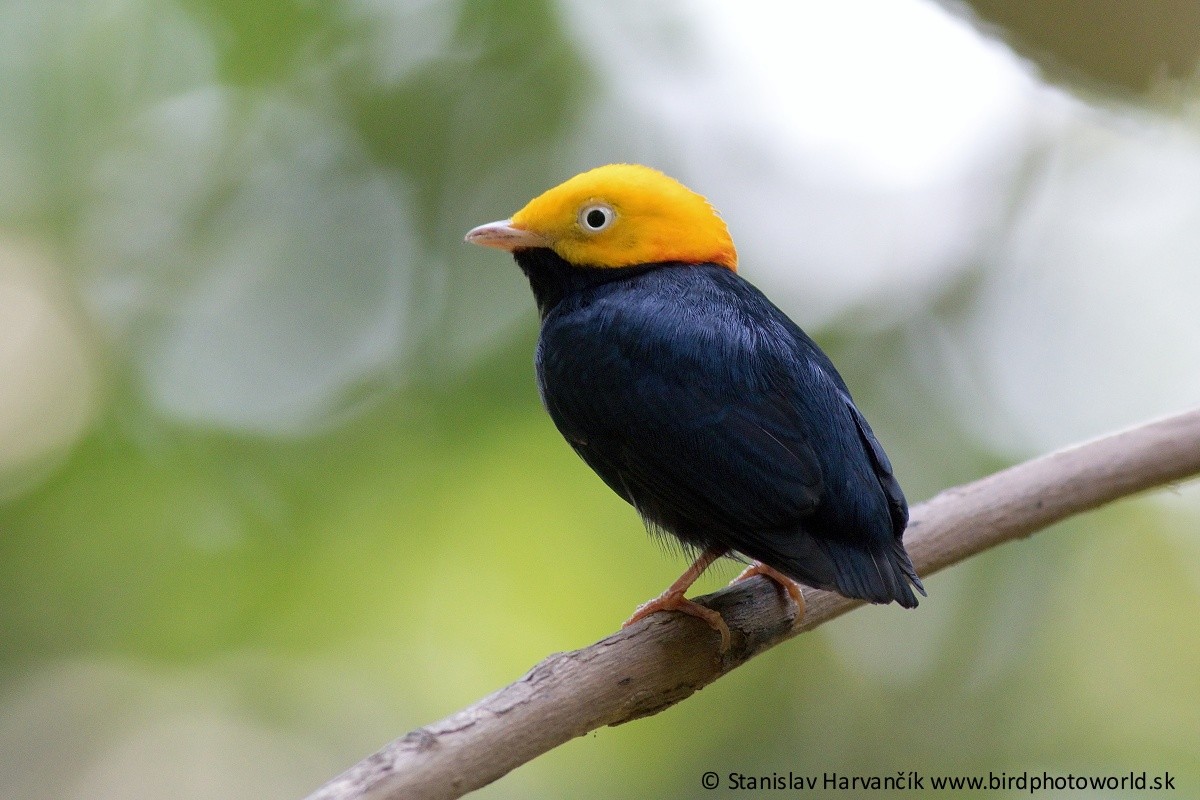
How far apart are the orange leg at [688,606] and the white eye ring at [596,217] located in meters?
1.17

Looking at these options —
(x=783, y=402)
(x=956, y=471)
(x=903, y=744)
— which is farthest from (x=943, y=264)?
(x=783, y=402)

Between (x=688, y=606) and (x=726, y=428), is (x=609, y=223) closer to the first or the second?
(x=726, y=428)

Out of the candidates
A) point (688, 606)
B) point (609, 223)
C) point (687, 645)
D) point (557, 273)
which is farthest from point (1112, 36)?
point (687, 645)

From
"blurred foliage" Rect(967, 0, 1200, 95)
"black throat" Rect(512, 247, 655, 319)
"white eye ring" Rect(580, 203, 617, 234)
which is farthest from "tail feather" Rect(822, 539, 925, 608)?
"blurred foliage" Rect(967, 0, 1200, 95)

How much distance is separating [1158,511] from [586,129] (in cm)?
416

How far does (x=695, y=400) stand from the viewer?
10.4 feet

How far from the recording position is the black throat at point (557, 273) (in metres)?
3.67

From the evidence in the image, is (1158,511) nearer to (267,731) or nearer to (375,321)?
(375,321)

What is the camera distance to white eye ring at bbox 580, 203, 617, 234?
365 centimetres

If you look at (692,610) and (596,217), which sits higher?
(596,217)

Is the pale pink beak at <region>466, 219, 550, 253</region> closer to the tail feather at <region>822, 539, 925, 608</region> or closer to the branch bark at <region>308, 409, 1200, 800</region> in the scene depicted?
the branch bark at <region>308, 409, 1200, 800</region>

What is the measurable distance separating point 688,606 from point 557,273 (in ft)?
4.14

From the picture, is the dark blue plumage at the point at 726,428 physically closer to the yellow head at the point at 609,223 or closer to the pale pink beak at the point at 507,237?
the yellow head at the point at 609,223

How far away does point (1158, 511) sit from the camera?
646 cm
